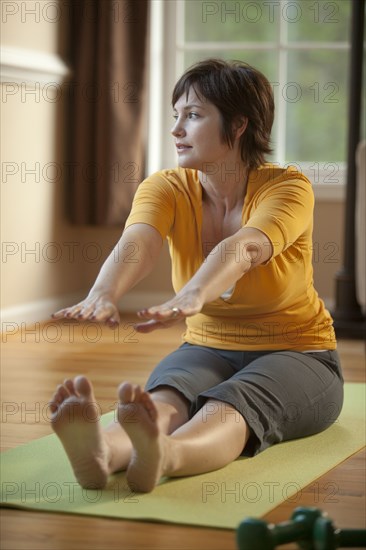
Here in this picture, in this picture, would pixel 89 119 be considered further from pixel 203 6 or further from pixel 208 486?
pixel 208 486

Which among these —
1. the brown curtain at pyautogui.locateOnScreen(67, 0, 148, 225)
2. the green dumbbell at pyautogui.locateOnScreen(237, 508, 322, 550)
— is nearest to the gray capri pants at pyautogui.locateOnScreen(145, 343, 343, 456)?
the green dumbbell at pyautogui.locateOnScreen(237, 508, 322, 550)

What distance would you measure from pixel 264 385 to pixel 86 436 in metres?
0.51

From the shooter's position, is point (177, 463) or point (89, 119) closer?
point (177, 463)

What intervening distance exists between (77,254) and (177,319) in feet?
10.1

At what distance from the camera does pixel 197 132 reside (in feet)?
7.39

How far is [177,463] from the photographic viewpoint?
6.21ft

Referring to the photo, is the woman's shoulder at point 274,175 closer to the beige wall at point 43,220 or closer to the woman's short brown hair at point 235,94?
the woman's short brown hair at point 235,94

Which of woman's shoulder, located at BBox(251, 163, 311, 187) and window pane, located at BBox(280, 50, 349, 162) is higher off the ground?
window pane, located at BBox(280, 50, 349, 162)

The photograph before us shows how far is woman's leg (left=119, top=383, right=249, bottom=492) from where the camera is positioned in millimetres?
1736

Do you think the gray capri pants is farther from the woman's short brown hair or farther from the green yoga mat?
the woman's short brown hair

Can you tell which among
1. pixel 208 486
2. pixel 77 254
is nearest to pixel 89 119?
pixel 77 254

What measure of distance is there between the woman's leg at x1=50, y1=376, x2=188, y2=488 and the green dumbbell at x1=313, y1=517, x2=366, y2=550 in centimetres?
46

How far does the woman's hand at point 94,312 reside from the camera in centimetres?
180

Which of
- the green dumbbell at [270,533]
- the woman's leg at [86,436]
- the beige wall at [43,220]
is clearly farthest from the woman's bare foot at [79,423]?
the beige wall at [43,220]
